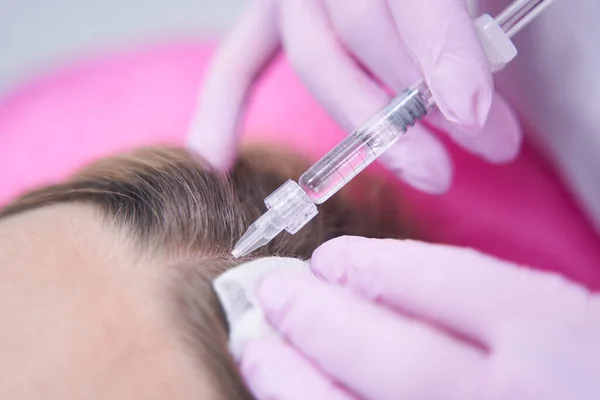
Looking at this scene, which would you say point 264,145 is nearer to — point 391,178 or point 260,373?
point 391,178

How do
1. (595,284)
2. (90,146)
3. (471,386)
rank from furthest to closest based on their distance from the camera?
1. (90,146)
2. (595,284)
3. (471,386)

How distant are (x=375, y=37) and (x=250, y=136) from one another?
1.41 ft

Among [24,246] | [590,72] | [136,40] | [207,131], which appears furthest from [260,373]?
[136,40]

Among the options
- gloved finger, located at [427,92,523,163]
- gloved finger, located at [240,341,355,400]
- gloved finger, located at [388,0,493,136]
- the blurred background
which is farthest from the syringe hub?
the blurred background

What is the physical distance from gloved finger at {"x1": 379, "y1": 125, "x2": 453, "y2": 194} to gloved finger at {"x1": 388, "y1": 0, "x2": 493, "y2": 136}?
12 cm

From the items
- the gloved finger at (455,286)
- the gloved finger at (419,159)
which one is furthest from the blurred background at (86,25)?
the gloved finger at (455,286)

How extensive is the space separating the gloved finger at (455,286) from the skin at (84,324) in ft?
0.76

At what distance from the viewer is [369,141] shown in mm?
805

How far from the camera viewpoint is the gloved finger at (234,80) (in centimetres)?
105

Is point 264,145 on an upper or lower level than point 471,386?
upper

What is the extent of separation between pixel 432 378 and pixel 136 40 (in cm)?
130

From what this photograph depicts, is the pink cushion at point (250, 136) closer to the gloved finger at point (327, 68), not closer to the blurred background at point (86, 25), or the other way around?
the blurred background at point (86, 25)

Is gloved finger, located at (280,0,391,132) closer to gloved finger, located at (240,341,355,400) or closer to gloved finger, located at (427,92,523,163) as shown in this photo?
gloved finger, located at (427,92,523,163)

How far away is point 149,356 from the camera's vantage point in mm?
656
